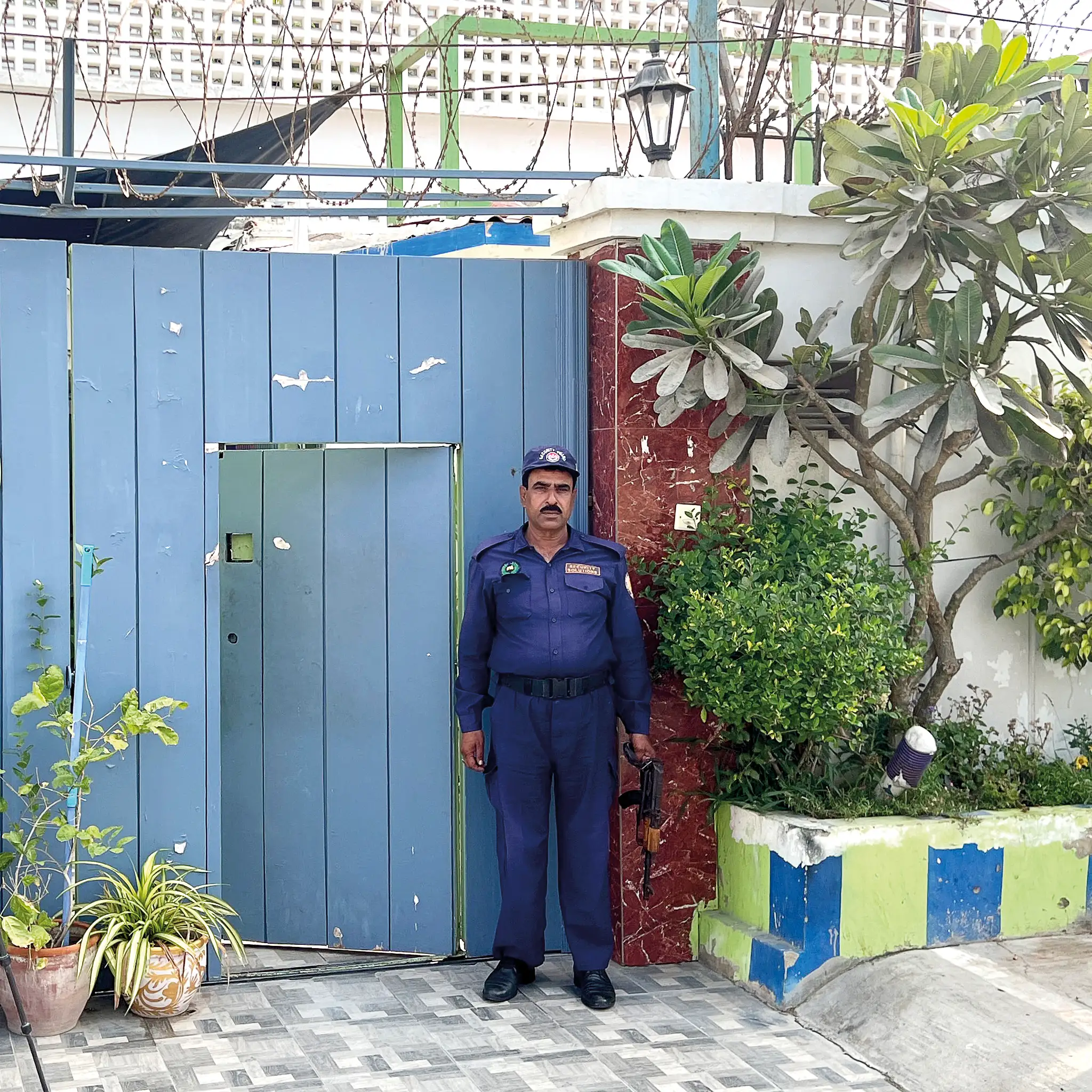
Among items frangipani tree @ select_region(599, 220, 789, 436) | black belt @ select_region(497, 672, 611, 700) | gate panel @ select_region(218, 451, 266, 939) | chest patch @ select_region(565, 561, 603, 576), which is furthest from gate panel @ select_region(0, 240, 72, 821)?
frangipani tree @ select_region(599, 220, 789, 436)

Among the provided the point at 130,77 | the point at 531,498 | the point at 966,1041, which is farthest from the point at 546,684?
the point at 130,77

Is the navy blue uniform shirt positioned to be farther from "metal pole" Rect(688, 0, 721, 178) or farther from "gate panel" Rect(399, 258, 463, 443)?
"metal pole" Rect(688, 0, 721, 178)

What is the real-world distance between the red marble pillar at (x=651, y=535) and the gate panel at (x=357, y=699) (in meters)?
0.84

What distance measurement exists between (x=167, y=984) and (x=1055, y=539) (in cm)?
359

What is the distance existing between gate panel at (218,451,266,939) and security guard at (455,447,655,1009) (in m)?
0.91

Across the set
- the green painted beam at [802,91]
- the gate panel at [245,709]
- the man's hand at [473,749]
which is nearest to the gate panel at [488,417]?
the man's hand at [473,749]

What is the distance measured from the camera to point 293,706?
501cm

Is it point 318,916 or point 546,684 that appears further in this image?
point 318,916

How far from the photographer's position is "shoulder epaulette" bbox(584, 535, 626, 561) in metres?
4.60

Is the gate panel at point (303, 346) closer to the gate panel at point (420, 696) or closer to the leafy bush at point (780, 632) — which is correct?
the gate panel at point (420, 696)

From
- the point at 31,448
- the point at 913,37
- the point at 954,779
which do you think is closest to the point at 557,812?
the point at 954,779

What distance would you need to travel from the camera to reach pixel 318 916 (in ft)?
16.4

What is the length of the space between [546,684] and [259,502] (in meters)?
1.39

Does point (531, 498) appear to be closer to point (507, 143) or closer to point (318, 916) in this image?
point (318, 916)
